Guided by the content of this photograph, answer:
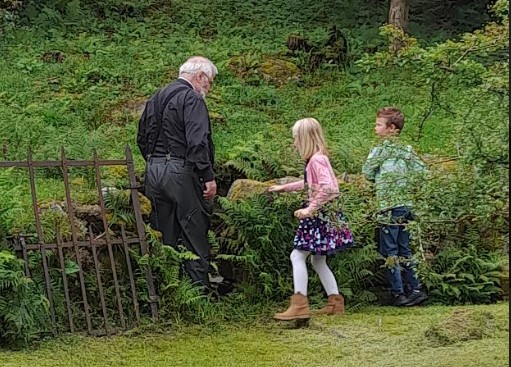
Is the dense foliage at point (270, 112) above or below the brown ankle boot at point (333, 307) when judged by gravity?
above

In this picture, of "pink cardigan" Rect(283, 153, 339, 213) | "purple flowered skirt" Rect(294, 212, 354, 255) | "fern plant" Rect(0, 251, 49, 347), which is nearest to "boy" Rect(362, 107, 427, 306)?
"purple flowered skirt" Rect(294, 212, 354, 255)

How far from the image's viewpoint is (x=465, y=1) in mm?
16375

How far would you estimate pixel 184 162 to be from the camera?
672 cm

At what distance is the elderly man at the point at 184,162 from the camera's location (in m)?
6.67

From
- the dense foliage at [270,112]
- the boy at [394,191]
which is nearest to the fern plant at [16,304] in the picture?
the dense foliage at [270,112]

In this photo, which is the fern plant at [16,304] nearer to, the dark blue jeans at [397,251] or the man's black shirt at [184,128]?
the man's black shirt at [184,128]

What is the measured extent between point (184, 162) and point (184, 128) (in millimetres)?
256

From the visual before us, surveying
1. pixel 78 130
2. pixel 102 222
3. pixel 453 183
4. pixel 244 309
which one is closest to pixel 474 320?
pixel 244 309

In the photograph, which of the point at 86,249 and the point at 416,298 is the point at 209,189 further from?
the point at 416,298

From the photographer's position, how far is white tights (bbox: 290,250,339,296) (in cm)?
658

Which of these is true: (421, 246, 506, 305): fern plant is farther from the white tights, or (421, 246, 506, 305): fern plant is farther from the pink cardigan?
the pink cardigan

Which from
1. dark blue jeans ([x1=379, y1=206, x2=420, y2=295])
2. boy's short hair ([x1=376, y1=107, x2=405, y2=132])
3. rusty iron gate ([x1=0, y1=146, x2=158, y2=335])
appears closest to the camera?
rusty iron gate ([x1=0, y1=146, x2=158, y2=335])

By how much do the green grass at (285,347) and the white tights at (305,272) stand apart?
25 centimetres

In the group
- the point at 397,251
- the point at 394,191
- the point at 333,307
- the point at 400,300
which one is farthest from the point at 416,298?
the point at 394,191
